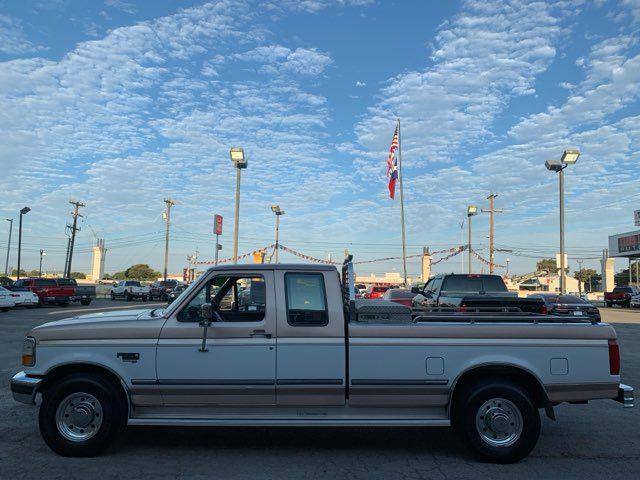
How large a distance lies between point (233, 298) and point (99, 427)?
185cm

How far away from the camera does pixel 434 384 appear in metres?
5.45

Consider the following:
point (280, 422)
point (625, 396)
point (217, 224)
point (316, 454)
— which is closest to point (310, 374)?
point (280, 422)

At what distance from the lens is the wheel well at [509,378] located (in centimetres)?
554

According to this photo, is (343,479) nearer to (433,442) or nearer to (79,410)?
(433,442)

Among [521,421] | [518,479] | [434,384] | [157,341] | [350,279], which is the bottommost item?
[518,479]

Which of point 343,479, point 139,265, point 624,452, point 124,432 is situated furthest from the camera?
point 139,265

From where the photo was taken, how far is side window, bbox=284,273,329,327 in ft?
18.4

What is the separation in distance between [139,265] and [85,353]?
135745mm

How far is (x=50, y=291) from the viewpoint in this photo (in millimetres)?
34094

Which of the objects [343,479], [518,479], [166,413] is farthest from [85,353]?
[518,479]

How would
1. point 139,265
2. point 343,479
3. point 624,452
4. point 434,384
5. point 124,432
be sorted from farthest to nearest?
point 139,265 < point 124,432 < point 624,452 < point 434,384 < point 343,479

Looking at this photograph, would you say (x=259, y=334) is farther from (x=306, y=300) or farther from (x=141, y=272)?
(x=141, y=272)

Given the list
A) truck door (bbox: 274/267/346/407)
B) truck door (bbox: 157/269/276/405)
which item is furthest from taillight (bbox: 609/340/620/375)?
truck door (bbox: 157/269/276/405)

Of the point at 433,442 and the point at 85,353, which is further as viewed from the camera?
the point at 433,442
